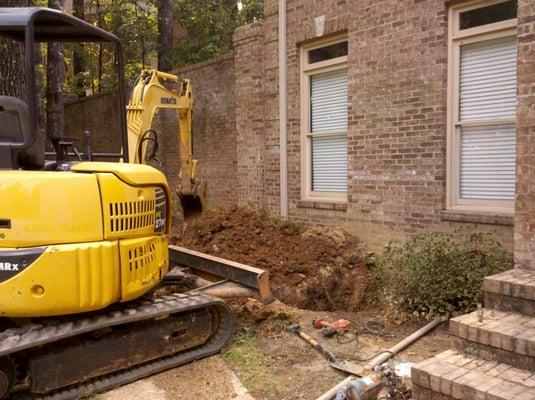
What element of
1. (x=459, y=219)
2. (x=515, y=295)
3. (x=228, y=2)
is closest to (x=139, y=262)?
(x=515, y=295)

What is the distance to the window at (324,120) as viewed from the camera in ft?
27.5

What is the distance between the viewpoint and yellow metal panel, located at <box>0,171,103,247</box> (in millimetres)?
4004

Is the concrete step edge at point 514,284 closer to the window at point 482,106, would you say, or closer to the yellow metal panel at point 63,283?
the window at point 482,106

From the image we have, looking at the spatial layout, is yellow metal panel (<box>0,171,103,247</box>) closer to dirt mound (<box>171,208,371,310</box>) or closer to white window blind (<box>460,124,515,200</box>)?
dirt mound (<box>171,208,371,310</box>)

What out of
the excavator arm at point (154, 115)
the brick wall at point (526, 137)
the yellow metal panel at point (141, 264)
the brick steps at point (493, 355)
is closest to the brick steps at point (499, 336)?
the brick steps at point (493, 355)

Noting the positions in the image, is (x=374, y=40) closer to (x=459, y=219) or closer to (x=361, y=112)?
(x=361, y=112)

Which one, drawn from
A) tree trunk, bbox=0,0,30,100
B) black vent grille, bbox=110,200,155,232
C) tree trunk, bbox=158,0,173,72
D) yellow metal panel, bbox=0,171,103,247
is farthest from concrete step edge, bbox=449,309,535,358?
tree trunk, bbox=158,0,173,72

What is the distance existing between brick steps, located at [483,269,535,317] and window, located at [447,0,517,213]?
1.92m

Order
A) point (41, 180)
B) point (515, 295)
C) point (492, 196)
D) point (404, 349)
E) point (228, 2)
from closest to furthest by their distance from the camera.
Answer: point (41, 180) → point (515, 295) → point (404, 349) → point (492, 196) → point (228, 2)

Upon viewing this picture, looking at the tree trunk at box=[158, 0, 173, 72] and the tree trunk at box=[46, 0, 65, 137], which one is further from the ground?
the tree trunk at box=[158, 0, 173, 72]

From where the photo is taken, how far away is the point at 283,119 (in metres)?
9.12

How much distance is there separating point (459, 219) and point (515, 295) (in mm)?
2293

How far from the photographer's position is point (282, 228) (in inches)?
341

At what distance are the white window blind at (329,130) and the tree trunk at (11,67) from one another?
4.37 metres
